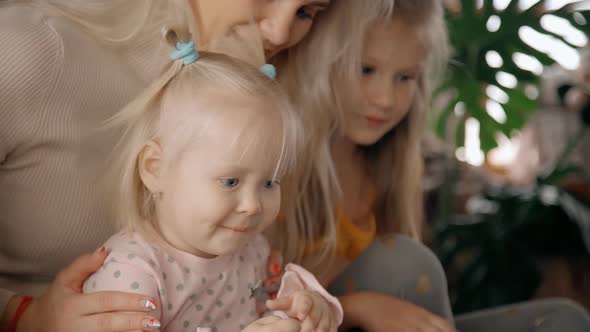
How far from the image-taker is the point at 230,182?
35.5 inches

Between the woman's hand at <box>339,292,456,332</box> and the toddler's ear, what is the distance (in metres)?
0.50

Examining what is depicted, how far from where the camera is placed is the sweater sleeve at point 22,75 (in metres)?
0.99

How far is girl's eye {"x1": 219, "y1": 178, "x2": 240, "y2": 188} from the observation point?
90 cm

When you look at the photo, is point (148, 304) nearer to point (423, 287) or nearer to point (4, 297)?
point (4, 297)

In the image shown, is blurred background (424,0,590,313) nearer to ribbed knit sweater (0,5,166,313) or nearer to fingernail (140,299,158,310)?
ribbed knit sweater (0,5,166,313)

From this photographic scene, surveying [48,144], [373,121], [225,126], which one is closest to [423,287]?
[373,121]

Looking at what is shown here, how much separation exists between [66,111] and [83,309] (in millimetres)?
324

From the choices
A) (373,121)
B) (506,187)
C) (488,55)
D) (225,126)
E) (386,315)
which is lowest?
(506,187)

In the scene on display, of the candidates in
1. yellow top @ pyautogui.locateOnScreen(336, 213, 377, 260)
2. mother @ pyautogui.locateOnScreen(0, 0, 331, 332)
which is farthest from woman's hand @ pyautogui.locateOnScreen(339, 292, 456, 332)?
mother @ pyautogui.locateOnScreen(0, 0, 331, 332)

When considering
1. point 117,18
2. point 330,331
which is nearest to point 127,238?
point 330,331

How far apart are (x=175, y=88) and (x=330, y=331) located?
15.8 inches

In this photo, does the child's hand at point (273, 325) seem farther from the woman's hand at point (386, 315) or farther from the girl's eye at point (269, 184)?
the woman's hand at point (386, 315)

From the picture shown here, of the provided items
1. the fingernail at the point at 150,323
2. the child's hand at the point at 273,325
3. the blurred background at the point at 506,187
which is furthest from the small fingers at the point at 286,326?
the blurred background at the point at 506,187

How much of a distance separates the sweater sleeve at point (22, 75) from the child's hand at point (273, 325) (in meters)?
0.45
